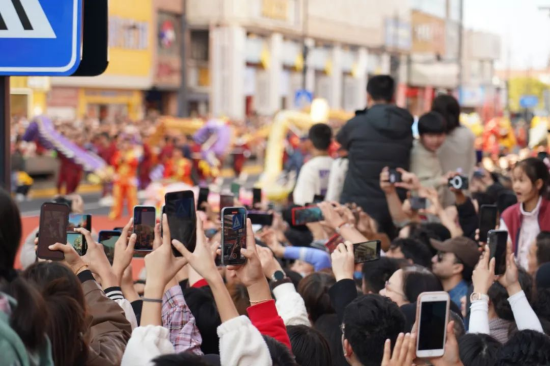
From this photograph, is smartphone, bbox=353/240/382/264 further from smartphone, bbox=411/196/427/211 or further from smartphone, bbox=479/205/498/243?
smartphone, bbox=411/196/427/211

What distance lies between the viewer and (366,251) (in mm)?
4641

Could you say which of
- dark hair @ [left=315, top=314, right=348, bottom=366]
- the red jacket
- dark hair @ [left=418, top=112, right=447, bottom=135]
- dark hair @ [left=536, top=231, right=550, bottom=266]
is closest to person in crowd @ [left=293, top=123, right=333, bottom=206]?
dark hair @ [left=418, top=112, right=447, bottom=135]

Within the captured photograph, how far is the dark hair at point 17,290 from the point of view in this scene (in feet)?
8.14

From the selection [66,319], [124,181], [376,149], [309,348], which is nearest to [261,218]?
[376,149]

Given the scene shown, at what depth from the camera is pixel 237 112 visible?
53.0 metres

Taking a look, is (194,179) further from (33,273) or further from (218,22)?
(218,22)

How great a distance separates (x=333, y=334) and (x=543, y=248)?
1.76 metres

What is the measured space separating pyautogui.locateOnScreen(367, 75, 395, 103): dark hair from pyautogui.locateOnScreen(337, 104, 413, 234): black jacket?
11 cm

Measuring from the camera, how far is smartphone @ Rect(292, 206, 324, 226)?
593 cm

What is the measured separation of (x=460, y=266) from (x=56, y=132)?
2005 centimetres

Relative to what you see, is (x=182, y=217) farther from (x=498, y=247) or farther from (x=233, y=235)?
(x=498, y=247)

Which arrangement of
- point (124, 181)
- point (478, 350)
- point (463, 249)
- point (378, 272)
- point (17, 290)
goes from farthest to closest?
point (124, 181)
point (463, 249)
point (378, 272)
point (478, 350)
point (17, 290)

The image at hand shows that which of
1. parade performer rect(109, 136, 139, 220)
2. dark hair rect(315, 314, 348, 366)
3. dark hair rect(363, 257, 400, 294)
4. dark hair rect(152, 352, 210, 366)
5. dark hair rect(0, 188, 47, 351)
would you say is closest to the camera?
dark hair rect(0, 188, 47, 351)

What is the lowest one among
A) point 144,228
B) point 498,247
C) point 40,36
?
point 498,247
